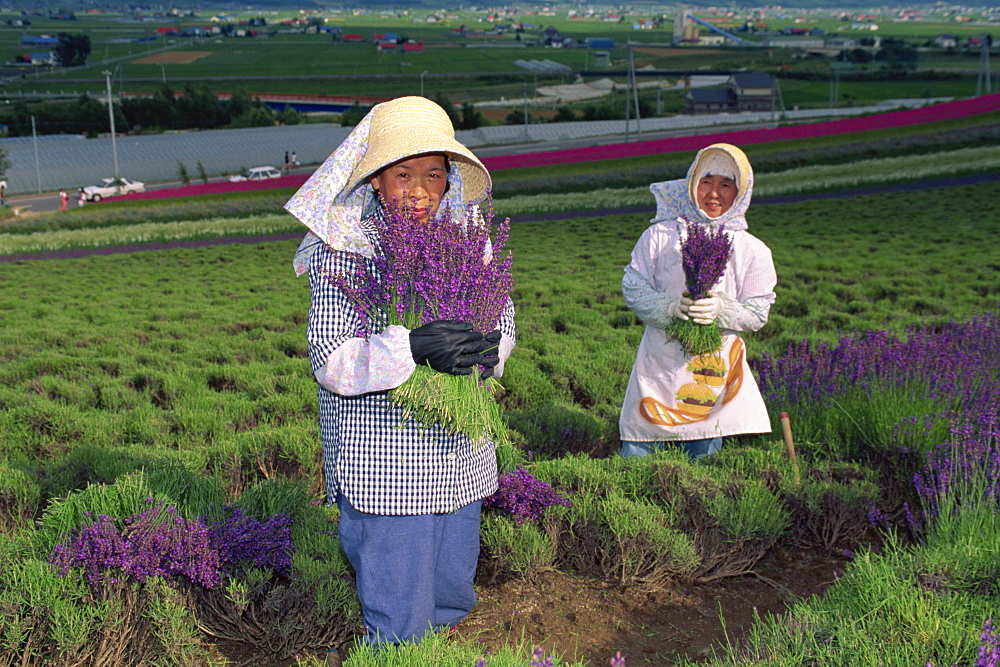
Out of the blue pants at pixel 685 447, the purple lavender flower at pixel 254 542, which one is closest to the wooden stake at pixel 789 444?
the blue pants at pixel 685 447

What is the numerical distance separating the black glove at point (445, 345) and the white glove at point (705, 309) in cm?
183

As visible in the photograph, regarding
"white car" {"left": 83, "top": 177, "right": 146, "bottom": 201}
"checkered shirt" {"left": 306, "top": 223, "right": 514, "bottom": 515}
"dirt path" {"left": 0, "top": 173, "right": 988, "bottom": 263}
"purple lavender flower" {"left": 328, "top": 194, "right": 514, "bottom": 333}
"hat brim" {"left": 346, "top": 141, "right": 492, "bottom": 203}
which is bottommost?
"white car" {"left": 83, "top": 177, "right": 146, "bottom": 201}

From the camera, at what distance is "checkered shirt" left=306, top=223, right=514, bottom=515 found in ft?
8.75

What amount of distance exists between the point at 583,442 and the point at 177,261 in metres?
13.4

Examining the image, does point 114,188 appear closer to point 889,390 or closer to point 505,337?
point 889,390

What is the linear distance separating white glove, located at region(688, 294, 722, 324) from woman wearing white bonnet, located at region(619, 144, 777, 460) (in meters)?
0.20

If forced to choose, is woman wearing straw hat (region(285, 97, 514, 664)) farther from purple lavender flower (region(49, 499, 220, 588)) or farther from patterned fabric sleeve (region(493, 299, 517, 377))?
purple lavender flower (region(49, 499, 220, 588))

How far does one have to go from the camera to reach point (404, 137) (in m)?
2.67

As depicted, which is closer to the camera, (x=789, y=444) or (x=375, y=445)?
(x=375, y=445)

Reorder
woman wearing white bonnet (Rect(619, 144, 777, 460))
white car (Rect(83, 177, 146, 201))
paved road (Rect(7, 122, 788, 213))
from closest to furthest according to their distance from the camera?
woman wearing white bonnet (Rect(619, 144, 777, 460)), white car (Rect(83, 177, 146, 201)), paved road (Rect(7, 122, 788, 213))

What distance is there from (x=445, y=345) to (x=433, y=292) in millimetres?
185

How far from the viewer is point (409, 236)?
101 inches

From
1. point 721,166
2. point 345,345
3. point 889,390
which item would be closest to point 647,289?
point 721,166

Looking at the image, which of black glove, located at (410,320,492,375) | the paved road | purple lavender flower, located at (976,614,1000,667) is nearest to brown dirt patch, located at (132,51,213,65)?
the paved road
